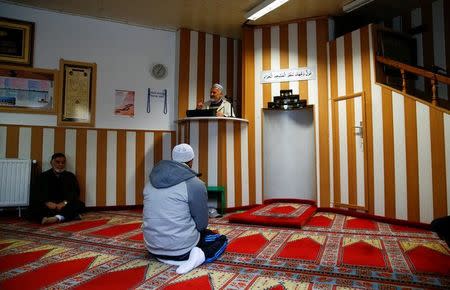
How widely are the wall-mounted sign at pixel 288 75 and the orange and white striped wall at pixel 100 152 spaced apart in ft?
6.44

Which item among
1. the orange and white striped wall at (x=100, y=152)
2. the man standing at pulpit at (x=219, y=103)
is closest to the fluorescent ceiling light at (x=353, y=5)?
the man standing at pulpit at (x=219, y=103)

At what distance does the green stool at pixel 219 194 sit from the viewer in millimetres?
4467

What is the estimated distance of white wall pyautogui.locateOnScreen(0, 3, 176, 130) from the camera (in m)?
4.77

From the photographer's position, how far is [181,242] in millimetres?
2262

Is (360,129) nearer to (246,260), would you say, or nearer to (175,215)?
(246,260)

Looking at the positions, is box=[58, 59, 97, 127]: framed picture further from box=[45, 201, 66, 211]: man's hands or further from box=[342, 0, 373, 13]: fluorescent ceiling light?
box=[342, 0, 373, 13]: fluorescent ceiling light

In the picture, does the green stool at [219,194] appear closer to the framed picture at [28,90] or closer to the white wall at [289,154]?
the white wall at [289,154]

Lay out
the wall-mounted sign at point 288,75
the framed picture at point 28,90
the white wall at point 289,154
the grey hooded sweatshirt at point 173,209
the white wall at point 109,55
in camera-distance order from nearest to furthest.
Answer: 1. the grey hooded sweatshirt at point 173,209
2. the framed picture at point 28,90
3. the white wall at point 109,55
4. the wall-mounted sign at point 288,75
5. the white wall at point 289,154

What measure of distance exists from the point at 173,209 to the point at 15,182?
337 cm

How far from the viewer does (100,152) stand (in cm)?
497

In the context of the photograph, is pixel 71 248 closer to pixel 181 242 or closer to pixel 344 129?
pixel 181 242

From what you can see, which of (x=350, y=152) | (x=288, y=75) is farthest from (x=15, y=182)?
(x=350, y=152)

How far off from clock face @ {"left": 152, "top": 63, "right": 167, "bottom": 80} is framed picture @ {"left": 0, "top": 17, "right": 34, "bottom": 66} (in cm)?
190

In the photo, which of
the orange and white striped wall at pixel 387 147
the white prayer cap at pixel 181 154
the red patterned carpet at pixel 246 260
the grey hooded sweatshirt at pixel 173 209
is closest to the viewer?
the red patterned carpet at pixel 246 260
